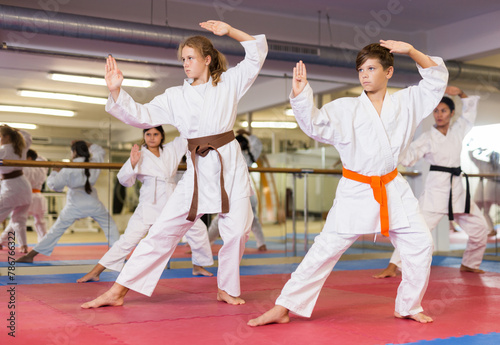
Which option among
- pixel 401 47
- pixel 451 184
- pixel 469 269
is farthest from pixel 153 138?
pixel 469 269

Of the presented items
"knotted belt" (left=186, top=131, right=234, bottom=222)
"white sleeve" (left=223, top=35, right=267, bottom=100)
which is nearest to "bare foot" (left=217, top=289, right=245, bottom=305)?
"knotted belt" (left=186, top=131, right=234, bottom=222)

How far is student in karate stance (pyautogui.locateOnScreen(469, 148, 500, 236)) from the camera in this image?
7.07 meters

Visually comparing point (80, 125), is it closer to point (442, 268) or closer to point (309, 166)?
point (309, 166)

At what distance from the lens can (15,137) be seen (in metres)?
5.36

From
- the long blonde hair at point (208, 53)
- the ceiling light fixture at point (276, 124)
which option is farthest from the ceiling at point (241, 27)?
the long blonde hair at point (208, 53)

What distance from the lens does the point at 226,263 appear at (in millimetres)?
3500

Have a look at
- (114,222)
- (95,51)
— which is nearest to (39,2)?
(95,51)

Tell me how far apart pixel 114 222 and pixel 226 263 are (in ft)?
8.33

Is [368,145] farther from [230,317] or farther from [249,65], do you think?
[230,317]

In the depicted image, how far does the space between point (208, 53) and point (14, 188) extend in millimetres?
2785

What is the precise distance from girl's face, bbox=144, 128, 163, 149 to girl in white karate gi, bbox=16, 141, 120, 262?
1188 millimetres

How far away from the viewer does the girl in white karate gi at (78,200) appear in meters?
5.41

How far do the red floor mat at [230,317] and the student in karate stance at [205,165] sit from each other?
0.81ft

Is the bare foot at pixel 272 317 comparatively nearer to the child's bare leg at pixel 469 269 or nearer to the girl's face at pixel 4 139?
the child's bare leg at pixel 469 269
